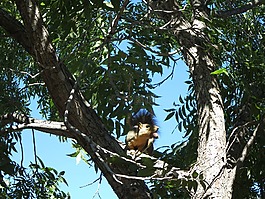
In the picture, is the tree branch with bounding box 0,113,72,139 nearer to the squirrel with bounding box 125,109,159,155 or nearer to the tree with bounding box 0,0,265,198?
the tree with bounding box 0,0,265,198

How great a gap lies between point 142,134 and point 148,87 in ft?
1.54

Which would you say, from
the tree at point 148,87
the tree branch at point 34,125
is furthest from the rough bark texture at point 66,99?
the tree branch at point 34,125

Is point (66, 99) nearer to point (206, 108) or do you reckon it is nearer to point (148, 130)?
point (148, 130)

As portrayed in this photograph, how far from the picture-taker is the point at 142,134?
2441 mm

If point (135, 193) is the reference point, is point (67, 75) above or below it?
above

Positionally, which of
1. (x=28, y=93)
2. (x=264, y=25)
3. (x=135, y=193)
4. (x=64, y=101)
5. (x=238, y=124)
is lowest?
(x=135, y=193)

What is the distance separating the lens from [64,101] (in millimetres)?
2291

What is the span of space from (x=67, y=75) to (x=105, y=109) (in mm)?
241

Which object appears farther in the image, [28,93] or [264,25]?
[28,93]

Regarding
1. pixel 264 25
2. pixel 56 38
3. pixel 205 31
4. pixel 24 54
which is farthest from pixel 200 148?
pixel 24 54

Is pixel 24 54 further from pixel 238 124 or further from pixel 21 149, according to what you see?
pixel 238 124

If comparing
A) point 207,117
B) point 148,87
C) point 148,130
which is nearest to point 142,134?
point 148,130

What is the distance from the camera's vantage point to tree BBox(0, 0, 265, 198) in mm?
1991

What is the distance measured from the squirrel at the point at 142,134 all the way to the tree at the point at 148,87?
0.06m
